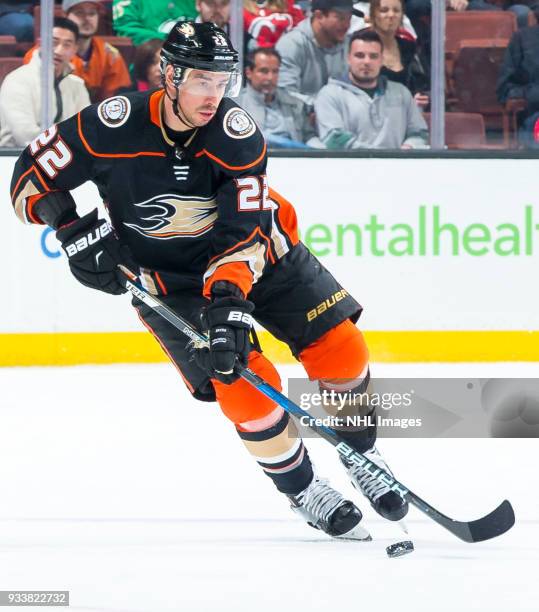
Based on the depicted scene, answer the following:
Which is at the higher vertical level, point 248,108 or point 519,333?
point 248,108

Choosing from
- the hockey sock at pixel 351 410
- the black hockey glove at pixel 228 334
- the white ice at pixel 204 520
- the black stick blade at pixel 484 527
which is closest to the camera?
the white ice at pixel 204 520

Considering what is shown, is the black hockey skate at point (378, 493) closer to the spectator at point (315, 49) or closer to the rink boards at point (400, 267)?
the rink boards at point (400, 267)

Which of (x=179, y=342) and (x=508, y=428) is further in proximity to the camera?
(x=508, y=428)

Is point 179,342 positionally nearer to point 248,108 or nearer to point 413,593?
point 413,593

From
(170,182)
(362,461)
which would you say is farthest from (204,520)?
(170,182)

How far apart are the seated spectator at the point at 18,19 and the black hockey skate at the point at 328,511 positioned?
3085mm

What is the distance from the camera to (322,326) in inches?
116

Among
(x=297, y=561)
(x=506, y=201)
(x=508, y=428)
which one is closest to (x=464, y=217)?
(x=506, y=201)

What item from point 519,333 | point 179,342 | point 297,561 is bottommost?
point 519,333

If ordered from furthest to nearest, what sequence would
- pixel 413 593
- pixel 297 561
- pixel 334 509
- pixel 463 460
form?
1. pixel 463 460
2. pixel 334 509
3. pixel 297 561
4. pixel 413 593

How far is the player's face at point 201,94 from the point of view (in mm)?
2697

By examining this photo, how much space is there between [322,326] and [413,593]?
0.75 metres

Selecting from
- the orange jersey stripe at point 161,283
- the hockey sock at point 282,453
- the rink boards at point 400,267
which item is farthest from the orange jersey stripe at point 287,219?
the rink boards at point 400,267

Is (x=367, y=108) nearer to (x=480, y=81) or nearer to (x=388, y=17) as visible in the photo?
(x=388, y=17)
